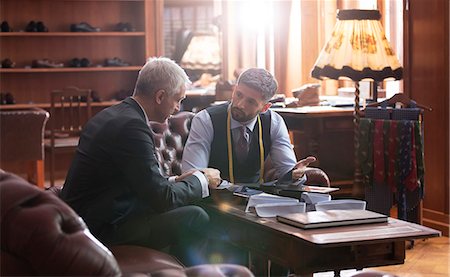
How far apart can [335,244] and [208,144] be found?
4.53 feet

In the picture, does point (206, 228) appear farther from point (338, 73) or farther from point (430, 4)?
point (430, 4)

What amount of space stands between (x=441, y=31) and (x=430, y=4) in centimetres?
22

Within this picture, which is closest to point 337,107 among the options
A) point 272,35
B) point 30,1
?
point 272,35

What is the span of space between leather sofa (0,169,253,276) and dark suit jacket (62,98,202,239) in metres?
0.93

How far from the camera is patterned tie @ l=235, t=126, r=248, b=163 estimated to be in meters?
3.95

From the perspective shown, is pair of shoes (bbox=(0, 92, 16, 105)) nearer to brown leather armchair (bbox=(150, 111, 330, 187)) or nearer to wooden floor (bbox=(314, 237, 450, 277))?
brown leather armchair (bbox=(150, 111, 330, 187))

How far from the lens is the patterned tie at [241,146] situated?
395cm

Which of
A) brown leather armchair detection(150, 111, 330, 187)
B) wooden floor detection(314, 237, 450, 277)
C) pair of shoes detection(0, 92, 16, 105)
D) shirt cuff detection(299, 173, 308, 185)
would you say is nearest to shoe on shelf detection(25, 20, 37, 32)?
pair of shoes detection(0, 92, 16, 105)

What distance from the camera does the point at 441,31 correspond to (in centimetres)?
551

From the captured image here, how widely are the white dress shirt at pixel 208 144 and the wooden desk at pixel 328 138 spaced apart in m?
1.75

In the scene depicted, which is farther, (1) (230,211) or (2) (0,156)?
(2) (0,156)

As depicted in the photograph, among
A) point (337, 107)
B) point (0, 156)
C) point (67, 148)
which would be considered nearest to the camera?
point (337, 107)

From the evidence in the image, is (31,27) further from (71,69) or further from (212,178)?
(212,178)

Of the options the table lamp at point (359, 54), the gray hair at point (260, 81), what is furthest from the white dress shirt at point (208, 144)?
the table lamp at point (359, 54)
